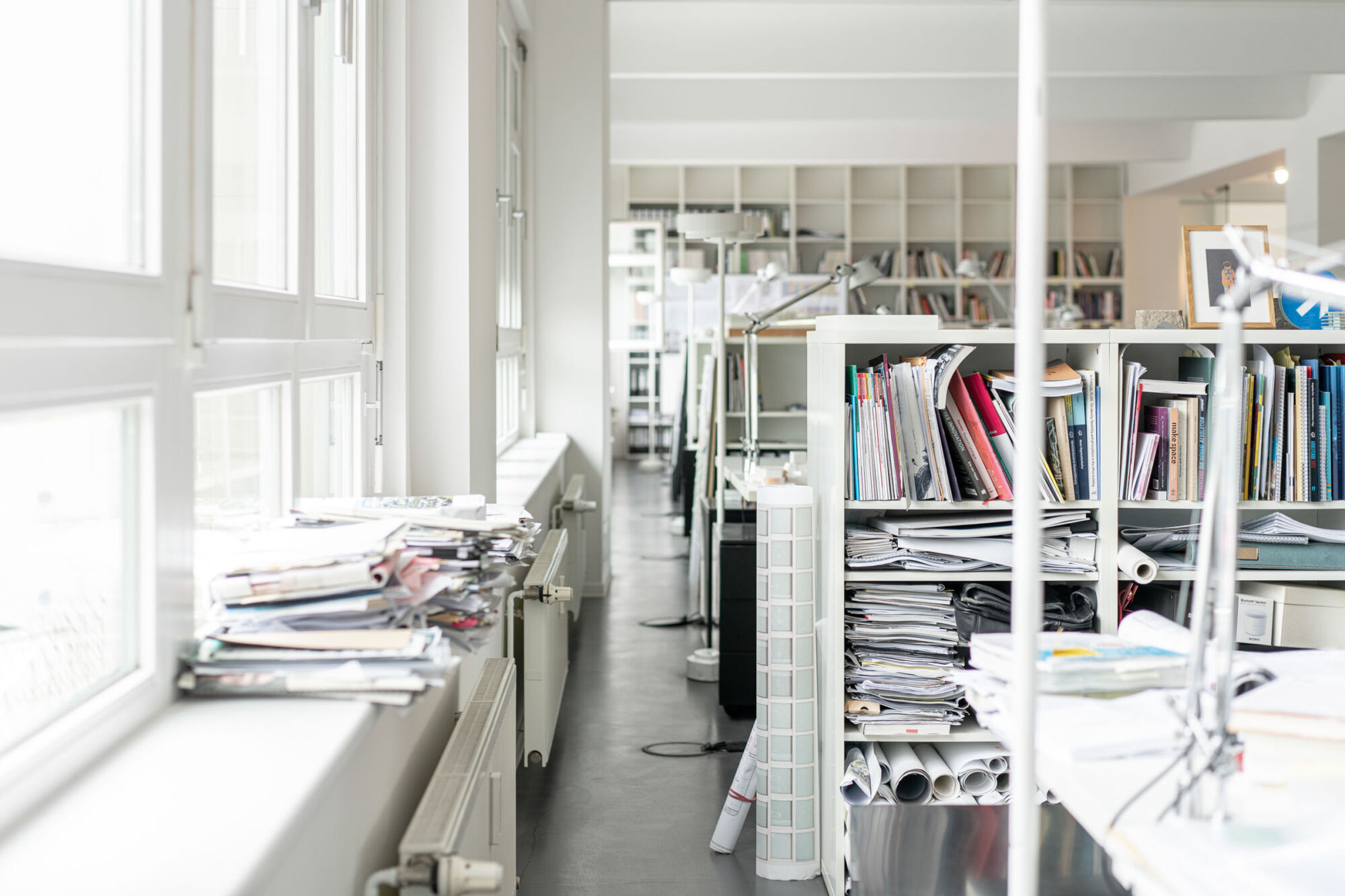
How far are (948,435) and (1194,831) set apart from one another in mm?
1459

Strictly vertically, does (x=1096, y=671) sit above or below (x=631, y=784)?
above

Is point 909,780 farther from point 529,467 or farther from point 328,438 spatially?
point 529,467

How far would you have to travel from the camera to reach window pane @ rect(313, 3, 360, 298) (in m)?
2.19

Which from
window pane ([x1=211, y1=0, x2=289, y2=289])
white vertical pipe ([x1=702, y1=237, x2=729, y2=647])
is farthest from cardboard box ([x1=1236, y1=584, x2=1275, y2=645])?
window pane ([x1=211, y1=0, x2=289, y2=289])

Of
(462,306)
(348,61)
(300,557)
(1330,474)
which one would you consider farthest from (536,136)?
(300,557)

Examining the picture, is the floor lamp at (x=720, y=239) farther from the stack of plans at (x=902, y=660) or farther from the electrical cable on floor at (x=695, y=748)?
the stack of plans at (x=902, y=660)

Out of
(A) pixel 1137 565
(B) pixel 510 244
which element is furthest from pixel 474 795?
(B) pixel 510 244

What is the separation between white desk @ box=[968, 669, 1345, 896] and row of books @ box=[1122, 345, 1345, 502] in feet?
4.25

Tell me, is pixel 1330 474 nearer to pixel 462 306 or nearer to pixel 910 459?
pixel 910 459

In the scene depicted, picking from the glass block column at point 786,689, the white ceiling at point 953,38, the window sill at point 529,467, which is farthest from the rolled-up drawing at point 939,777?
the white ceiling at point 953,38

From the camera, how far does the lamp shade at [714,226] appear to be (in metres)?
4.39

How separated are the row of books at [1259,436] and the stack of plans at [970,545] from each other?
15 cm

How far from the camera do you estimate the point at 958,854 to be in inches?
94.0

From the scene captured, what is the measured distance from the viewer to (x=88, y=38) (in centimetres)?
130
